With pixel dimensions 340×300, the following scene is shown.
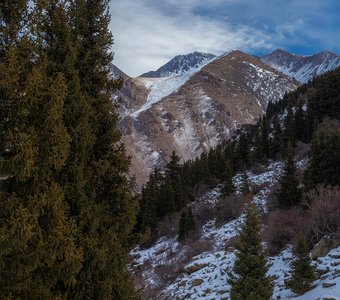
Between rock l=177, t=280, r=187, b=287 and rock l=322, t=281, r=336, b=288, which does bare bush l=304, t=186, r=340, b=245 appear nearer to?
rock l=322, t=281, r=336, b=288

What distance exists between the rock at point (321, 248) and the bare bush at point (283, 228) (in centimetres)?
413

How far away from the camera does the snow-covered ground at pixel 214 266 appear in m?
19.2

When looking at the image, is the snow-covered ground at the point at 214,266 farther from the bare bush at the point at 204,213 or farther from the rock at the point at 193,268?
the bare bush at the point at 204,213

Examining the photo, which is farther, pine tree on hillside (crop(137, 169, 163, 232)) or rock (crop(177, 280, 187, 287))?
pine tree on hillside (crop(137, 169, 163, 232))

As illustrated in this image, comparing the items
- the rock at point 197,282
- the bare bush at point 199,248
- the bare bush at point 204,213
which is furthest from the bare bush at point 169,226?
the rock at point 197,282

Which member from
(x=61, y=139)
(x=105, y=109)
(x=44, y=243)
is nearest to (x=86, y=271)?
(x=44, y=243)

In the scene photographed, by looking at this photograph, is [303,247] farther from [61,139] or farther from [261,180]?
[261,180]

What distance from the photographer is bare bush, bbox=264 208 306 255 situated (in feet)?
90.4

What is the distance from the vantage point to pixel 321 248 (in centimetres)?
2217

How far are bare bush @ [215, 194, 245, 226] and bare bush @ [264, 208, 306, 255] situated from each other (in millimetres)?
15481

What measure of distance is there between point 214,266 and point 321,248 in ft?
27.7

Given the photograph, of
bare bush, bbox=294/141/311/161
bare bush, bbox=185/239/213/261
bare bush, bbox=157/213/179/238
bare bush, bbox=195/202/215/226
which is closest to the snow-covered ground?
bare bush, bbox=185/239/213/261

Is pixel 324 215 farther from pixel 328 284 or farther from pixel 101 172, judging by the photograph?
pixel 101 172

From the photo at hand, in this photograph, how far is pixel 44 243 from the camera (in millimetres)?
7258
